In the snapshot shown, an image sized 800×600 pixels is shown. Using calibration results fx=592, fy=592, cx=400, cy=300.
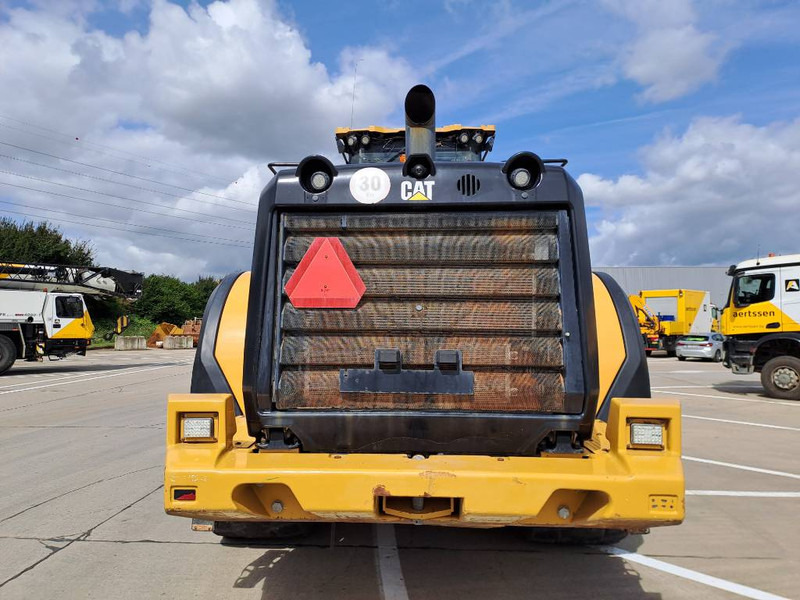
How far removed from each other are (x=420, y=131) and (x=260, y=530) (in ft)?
9.00

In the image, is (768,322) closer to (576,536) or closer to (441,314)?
(576,536)

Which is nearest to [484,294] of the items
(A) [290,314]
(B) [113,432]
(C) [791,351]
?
(A) [290,314]

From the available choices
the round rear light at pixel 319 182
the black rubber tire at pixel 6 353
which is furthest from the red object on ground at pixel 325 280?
the black rubber tire at pixel 6 353

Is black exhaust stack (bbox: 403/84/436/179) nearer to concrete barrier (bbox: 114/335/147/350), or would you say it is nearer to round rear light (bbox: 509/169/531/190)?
round rear light (bbox: 509/169/531/190)

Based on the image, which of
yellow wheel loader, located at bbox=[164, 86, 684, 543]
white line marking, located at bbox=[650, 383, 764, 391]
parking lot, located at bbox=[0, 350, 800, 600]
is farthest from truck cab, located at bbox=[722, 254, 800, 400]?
yellow wheel loader, located at bbox=[164, 86, 684, 543]

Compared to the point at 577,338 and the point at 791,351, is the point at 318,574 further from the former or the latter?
the point at 791,351

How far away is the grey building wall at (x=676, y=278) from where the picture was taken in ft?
181

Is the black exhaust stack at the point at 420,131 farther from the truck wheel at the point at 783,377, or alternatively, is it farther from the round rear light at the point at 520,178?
the truck wheel at the point at 783,377

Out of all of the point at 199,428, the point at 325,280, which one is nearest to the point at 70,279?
the point at 199,428

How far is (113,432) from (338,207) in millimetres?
7241

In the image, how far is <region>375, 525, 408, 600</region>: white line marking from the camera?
340cm

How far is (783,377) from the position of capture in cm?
1302

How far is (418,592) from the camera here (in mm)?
3420

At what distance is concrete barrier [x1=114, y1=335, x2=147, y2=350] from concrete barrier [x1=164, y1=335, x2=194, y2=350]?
1756 millimetres
